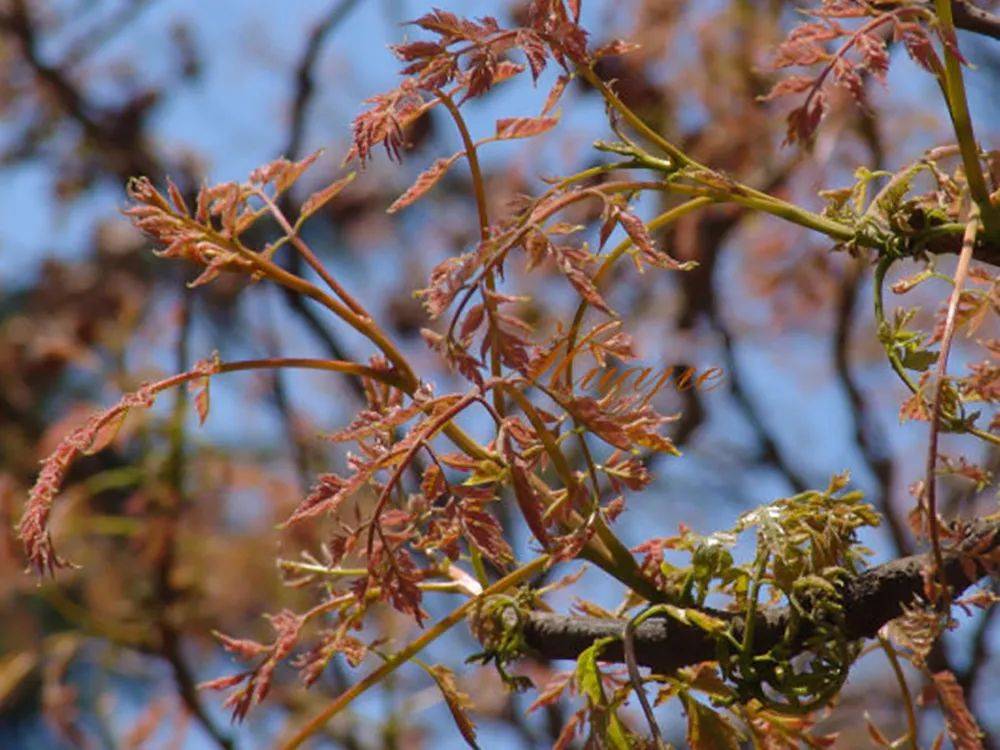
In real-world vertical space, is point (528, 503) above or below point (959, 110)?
below

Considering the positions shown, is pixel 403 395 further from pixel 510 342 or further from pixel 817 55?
pixel 817 55

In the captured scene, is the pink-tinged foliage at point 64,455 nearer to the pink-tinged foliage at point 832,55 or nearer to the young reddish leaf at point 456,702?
the young reddish leaf at point 456,702

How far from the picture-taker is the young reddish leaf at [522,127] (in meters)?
0.92

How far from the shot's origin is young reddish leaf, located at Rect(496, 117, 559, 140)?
36.3 inches

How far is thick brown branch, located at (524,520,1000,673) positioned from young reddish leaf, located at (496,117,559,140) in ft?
1.05

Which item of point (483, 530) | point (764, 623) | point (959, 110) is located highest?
point (959, 110)

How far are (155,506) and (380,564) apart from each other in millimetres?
1635

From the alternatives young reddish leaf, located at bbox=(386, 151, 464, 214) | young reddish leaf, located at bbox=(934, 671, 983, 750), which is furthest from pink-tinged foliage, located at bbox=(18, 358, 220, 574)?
young reddish leaf, located at bbox=(934, 671, 983, 750)

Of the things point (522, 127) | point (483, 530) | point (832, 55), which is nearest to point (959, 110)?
point (832, 55)

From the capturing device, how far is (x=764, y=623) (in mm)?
901

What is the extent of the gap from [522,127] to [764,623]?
347 millimetres

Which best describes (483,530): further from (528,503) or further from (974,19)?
(974,19)

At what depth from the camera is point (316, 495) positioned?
0.85 m

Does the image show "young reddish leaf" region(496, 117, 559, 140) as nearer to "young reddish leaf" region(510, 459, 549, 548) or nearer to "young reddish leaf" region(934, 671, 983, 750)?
"young reddish leaf" region(510, 459, 549, 548)
